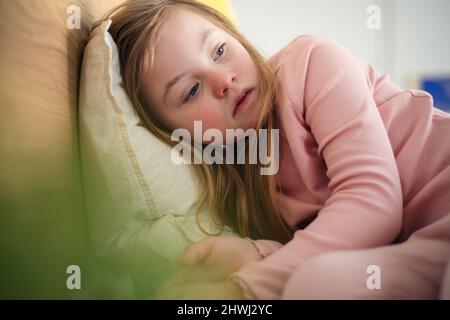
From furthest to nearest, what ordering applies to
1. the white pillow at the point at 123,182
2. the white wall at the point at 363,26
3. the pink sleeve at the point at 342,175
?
1. the white wall at the point at 363,26
2. the white pillow at the point at 123,182
3. the pink sleeve at the point at 342,175

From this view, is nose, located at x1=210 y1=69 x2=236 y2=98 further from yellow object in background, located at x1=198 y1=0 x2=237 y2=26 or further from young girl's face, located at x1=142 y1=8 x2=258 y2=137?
yellow object in background, located at x1=198 y1=0 x2=237 y2=26

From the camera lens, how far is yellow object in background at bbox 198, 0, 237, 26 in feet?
2.70

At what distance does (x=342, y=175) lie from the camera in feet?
1.84

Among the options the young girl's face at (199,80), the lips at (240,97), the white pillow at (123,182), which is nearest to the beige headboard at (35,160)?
the white pillow at (123,182)

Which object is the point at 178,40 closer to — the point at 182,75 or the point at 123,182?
the point at 182,75

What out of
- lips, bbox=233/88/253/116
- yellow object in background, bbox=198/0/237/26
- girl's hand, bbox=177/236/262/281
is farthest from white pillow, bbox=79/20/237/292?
yellow object in background, bbox=198/0/237/26

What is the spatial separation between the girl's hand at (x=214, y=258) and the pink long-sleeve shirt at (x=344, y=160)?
0.09 ft

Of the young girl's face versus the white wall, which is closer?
the young girl's face

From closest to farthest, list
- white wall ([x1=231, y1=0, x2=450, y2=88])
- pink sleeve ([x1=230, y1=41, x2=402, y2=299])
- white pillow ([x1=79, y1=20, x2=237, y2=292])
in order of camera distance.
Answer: pink sleeve ([x1=230, y1=41, x2=402, y2=299]) < white pillow ([x1=79, y1=20, x2=237, y2=292]) < white wall ([x1=231, y1=0, x2=450, y2=88])

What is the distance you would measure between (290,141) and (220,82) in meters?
0.14

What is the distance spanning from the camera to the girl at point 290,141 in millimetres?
516

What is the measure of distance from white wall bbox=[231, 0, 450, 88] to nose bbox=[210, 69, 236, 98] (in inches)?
7.7

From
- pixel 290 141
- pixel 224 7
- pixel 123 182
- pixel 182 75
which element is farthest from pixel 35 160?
pixel 224 7

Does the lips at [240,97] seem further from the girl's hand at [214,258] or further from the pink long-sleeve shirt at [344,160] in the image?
the girl's hand at [214,258]
